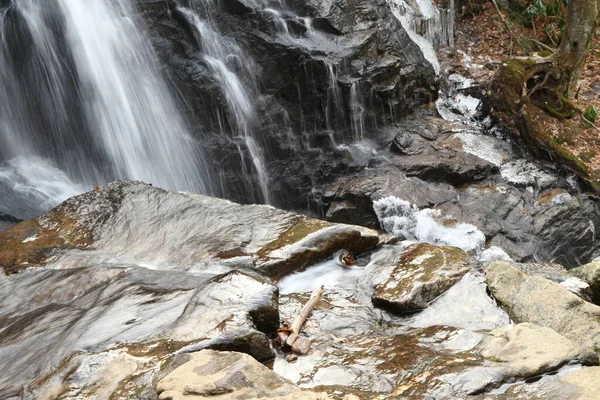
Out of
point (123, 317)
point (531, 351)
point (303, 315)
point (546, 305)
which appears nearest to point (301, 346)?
point (303, 315)

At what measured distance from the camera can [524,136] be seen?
32.7ft

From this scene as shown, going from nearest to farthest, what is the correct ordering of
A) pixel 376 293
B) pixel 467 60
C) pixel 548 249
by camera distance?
pixel 376 293 → pixel 548 249 → pixel 467 60

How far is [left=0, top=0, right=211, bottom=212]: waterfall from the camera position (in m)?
8.01

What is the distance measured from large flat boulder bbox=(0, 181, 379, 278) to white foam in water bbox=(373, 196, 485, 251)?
3.17 metres

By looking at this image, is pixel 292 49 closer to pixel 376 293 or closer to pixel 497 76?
pixel 497 76

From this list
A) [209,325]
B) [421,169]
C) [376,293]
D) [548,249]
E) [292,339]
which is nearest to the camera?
[209,325]

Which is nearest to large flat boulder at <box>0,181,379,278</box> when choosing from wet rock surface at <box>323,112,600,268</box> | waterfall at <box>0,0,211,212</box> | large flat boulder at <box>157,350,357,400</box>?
large flat boulder at <box>157,350,357,400</box>

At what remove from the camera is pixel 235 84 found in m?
9.15

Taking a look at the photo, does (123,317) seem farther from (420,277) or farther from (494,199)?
(494,199)

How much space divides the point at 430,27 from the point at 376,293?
1019 centimetres

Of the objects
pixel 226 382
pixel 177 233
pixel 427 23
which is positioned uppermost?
pixel 427 23

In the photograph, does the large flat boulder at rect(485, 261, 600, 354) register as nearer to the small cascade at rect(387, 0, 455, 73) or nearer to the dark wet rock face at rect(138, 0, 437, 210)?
the dark wet rock face at rect(138, 0, 437, 210)

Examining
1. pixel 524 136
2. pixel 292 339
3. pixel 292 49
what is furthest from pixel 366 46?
pixel 292 339

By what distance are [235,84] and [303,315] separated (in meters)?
6.06
